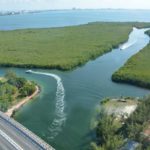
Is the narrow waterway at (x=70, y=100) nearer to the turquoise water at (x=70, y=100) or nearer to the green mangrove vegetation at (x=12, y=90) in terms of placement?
the turquoise water at (x=70, y=100)

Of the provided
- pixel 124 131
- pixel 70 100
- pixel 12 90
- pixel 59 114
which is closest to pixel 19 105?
pixel 12 90

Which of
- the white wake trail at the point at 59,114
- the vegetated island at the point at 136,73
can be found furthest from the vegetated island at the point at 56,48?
the white wake trail at the point at 59,114

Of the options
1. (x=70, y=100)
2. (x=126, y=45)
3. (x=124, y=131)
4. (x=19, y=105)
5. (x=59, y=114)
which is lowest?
(x=19, y=105)

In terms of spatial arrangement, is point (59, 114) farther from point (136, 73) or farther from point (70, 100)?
point (136, 73)

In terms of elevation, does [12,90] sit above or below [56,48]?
below

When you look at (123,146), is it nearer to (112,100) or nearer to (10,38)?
(112,100)

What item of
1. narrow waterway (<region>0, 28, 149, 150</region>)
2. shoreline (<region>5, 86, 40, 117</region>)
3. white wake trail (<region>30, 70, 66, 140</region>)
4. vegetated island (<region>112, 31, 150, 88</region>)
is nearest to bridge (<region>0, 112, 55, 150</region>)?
narrow waterway (<region>0, 28, 149, 150</region>)
